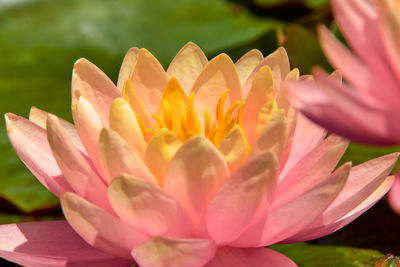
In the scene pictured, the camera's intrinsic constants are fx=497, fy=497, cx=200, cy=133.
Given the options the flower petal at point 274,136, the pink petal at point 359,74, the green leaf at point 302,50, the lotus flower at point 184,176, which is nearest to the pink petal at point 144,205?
the lotus flower at point 184,176

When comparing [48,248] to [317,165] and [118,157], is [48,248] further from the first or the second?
[317,165]

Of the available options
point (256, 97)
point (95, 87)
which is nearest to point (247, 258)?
point (256, 97)

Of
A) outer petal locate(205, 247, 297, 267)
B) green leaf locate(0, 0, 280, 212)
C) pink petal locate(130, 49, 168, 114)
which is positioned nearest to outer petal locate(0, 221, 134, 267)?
outer petal locate(205, 247, 297, 267)

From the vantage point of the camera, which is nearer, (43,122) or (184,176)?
(184,176)

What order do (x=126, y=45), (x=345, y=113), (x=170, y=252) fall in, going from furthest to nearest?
1. (x=126, y=45)
2. (x=170, y=252)
3. (x=345, y=113)

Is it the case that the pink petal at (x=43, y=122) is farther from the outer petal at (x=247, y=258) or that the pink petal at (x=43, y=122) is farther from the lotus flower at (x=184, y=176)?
the outer petal at (x=247, y=258)
